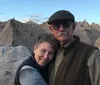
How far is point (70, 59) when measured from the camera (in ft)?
10.4

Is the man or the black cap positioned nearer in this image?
the man

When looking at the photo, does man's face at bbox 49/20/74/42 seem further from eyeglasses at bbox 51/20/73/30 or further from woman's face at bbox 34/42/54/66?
woman's face at bbox 34/42/54/66

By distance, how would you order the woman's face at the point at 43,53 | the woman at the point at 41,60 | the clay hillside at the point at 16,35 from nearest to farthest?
1. the woman at the point at 41,60
2. the woman's face at the point at 43,53
3. the clay hillside at the point at 16,35

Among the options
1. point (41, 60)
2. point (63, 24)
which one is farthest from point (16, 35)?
point (63, 24)

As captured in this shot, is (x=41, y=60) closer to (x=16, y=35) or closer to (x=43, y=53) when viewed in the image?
(x=43, y=53)

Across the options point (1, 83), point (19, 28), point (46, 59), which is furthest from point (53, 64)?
point (19, 28)

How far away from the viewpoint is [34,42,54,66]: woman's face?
336 cm

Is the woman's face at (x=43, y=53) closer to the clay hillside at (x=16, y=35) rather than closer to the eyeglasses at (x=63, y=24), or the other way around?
the eyeglasses at (x=63, y=24)

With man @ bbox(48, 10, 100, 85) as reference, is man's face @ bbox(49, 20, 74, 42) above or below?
above

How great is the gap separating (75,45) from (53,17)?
0.34 meters

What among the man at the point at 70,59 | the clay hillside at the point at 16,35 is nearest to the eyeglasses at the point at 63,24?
the man at the point at 70,59

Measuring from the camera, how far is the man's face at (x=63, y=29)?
3246mm


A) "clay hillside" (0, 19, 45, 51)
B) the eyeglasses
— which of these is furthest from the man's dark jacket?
"clay hillside" (0, 19, 45, 51)

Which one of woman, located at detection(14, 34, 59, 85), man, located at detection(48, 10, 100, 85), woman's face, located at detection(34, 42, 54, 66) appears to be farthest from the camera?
woman's face, located at detection(34, 42, 54, 66)
